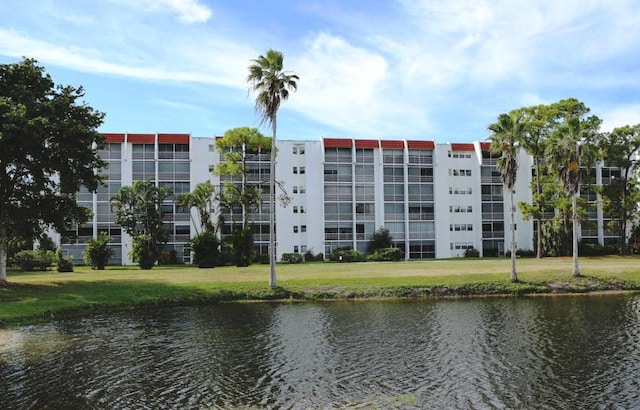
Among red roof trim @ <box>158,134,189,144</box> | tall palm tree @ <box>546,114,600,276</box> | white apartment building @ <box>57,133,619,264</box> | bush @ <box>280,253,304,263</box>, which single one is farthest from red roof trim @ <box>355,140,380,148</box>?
tall palm tree @ <box>546,114,600,276</box>

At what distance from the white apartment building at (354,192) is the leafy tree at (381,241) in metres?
2.36

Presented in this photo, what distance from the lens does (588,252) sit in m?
76.2

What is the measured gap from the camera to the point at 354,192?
84312mm

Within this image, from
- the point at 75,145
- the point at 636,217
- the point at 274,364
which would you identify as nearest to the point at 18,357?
the point at 274,364

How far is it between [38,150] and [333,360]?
91.3ft

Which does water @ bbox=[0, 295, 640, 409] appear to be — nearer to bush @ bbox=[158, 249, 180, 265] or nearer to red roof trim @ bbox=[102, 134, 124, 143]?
bush @ bbox=[158, 249, 180, 265]

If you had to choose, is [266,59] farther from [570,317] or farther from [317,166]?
[317,166]

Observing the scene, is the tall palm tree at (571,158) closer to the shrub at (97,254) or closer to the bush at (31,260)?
the shrub at (97,254)


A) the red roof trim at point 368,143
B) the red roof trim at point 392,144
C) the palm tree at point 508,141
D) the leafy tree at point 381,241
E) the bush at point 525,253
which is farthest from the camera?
the red roof trim at point 392,144

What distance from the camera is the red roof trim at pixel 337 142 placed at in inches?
3269

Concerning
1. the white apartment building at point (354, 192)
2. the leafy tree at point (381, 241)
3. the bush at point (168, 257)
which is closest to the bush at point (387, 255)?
the leafy tree at point (381, 241)

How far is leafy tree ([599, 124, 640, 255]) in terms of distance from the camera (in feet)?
241

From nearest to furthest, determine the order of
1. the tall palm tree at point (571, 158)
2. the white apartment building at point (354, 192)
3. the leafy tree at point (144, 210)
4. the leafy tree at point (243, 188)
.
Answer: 1. the tall palm tree at point (571, 158)
2. the leafy tree at point (243, 188)
3. the leafy tree at point (144, 210)
4. the white apartment building at point (354, 192)

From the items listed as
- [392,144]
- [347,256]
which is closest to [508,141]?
[347,256]
